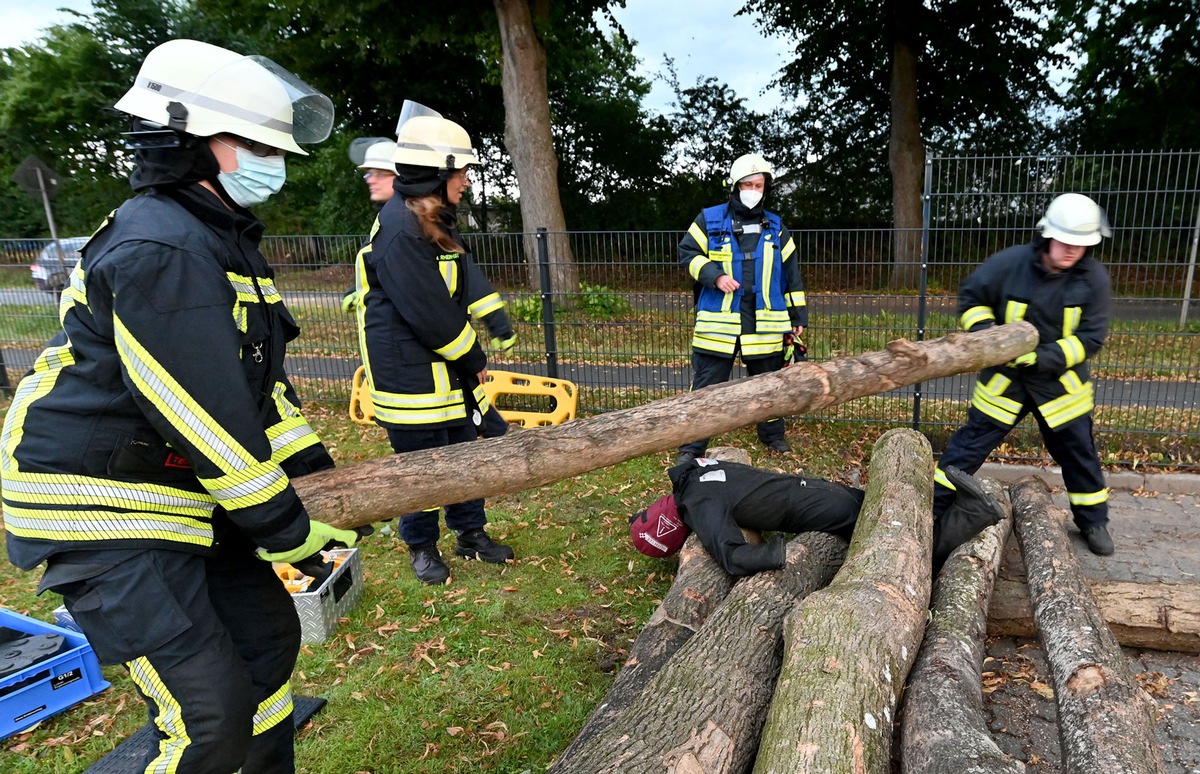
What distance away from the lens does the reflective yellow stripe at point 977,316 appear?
4.71m

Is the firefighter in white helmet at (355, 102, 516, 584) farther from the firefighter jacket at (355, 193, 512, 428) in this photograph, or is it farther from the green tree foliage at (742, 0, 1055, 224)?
the green tree foliage at (742, 0, 1055, 224)

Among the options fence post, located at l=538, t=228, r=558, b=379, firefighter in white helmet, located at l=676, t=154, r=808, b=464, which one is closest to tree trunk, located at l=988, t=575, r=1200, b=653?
firefighter in white helmet, located at l=676, t=154, r=808, b=464

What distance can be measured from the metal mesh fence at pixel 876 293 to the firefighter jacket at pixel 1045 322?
1483 millimetres

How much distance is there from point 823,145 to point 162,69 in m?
18.3

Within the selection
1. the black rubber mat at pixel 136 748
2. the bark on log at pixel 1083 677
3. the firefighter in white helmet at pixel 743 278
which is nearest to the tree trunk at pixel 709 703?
the bark on log at pixel 1083 677

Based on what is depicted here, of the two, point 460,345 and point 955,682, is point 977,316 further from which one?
point 460,345

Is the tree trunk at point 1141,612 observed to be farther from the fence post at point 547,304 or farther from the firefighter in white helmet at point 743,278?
the fence post at point 547,304

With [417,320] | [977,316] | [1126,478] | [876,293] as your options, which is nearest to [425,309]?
[417,320]

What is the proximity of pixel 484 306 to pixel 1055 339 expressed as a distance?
3.44m

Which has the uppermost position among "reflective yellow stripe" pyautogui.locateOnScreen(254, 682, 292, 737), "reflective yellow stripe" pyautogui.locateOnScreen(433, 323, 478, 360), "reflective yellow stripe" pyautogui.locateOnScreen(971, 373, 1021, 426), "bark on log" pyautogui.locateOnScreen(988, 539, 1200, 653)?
"reflective yellow stripe" pyautogui.locateOnScreen(433, 323, 478, 360)

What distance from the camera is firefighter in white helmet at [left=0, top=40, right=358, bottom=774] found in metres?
1.80

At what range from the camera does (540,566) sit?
4672 mm

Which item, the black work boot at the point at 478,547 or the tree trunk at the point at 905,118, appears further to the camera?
the tree trunk at the point at 905,118

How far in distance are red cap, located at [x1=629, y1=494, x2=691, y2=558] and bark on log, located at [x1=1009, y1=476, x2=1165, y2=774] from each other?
5.81 feet
